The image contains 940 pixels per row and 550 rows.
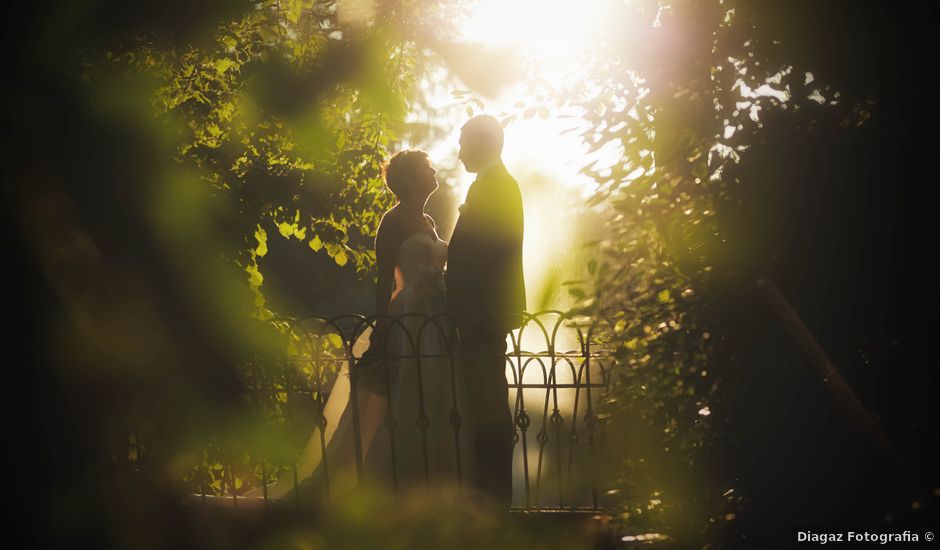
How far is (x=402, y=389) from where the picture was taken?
256 inches

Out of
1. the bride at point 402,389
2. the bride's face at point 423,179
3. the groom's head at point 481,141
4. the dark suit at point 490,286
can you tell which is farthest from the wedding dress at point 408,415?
the groom's head at point 481,141

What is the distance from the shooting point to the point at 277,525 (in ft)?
20.1

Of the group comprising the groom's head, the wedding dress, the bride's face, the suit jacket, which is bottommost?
the wedding dress

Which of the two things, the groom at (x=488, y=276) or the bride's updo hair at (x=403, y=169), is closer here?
the groom at (x=488, y=276)

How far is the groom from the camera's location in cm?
598

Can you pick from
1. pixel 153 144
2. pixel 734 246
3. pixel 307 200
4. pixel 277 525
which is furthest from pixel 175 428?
pixel 734 246

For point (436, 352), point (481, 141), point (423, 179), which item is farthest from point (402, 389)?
point (481, 141)

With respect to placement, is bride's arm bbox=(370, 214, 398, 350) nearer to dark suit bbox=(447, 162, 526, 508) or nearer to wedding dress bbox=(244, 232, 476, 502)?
wedding dress bbox=(244, 232, 476, 502)

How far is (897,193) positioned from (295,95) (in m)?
6.14

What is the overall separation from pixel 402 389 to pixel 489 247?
1196 millimetres

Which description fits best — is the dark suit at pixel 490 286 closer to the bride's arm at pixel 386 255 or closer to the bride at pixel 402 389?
the bride at pixel 402 389

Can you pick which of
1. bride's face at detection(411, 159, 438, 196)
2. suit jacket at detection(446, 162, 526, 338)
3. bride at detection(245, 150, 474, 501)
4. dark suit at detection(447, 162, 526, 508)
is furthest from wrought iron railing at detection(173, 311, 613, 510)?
bride's face at detection(411, 159, 438, 196)

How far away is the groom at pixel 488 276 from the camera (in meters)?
5.98

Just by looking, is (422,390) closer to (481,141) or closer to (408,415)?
(408,415)
